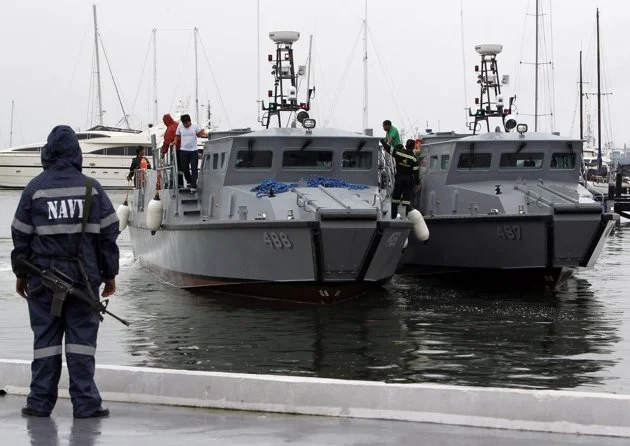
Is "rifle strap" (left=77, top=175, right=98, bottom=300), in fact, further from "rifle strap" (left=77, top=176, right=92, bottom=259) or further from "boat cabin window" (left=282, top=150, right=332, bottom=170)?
"boat cabin window" (left=282, top=150, right=332, bottom=170)

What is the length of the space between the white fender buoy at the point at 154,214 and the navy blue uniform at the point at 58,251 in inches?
471

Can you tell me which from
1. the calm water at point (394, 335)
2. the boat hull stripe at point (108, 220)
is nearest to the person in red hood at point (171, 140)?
the calm water at point (394, 335)

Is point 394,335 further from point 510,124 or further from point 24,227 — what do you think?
point 510,124

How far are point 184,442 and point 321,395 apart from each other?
99 cm

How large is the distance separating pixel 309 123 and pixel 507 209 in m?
3.35

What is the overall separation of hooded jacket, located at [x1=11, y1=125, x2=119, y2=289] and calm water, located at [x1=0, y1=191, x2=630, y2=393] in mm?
4038

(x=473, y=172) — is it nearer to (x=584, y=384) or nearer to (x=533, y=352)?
(x=533, y=352)

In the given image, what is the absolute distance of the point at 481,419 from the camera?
6.65m

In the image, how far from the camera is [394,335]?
1384 cm

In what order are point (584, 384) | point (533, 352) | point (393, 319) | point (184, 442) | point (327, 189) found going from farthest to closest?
point (327, 189) < point (393, 319) < point (533, 352) < point (584, 384) < point (184, 442)

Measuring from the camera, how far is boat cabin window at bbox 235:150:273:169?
58.6 feet

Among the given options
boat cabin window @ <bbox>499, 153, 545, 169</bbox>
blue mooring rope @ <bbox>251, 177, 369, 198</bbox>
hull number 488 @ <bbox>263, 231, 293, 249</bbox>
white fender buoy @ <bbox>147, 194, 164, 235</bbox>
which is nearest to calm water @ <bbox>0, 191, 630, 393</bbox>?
hull number 488 @ <bbox>263, 231, 293, 249</bbox>

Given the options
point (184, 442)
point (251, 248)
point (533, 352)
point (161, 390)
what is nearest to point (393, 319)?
point (251, 248)

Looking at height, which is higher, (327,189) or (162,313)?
(327,189)
